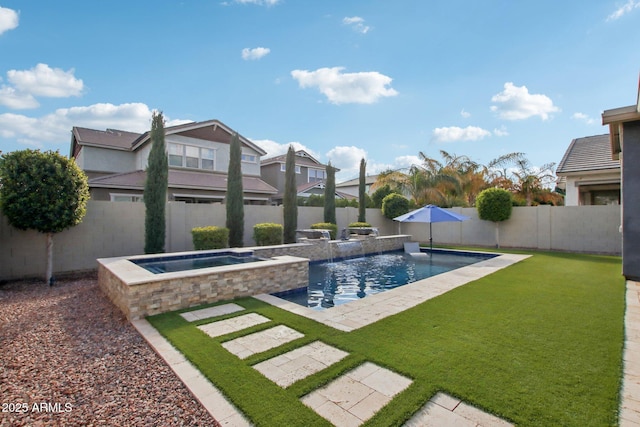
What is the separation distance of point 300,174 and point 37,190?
70.2ft

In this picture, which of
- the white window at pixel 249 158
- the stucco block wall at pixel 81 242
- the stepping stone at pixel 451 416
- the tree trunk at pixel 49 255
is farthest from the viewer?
the white window at pixel 249 158

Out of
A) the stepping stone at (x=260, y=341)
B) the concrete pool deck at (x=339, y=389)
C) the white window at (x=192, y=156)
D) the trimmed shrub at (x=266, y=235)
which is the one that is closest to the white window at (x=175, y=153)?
the white window at (x=192, y=156)

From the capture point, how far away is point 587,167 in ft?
47.3

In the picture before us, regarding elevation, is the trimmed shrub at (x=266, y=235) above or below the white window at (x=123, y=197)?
below

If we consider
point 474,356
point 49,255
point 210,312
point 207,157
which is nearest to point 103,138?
point 207,157

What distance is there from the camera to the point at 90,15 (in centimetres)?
905

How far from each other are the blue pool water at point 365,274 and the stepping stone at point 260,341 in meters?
2.06

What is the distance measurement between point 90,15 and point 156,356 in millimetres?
10116

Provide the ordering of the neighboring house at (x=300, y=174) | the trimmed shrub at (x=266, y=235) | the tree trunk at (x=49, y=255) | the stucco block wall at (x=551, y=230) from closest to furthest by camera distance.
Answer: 1. the tree trunk at (x=49, y=255)
2. the trimmed shrub at (x=266, y=235)
3. the stucco block wall at (x=551, y=230)
4. the neighboring house at (x=300, y=174)

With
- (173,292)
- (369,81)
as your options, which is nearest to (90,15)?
(173,292)

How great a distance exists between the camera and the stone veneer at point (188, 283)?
5363mm

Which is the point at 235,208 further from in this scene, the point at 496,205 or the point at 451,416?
the point at 496,205

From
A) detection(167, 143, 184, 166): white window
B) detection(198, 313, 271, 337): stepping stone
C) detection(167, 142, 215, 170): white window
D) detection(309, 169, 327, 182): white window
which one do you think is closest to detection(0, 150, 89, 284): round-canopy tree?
detection(198, 313, 271, 337): stepping stone

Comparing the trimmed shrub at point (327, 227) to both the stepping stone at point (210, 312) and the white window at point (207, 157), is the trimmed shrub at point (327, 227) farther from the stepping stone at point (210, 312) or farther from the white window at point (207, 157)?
the stepping stone at point (210, 312)
